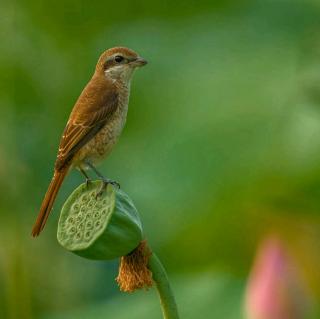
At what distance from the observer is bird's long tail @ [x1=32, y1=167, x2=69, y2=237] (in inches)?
77.7

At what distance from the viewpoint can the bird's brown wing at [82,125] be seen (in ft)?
7.50

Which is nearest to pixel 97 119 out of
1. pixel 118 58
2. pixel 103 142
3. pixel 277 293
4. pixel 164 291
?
pixel 103 142

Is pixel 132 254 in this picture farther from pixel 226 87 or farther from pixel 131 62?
pixel 226 87

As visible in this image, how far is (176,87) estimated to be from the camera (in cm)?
447

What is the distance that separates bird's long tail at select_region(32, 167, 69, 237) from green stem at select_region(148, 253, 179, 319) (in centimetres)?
33

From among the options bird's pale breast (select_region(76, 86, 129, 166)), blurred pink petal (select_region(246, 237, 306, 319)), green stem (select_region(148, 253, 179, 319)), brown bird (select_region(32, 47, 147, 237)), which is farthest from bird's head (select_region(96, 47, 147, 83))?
blurred pink petal (select_region(246, 237, 306, 319))

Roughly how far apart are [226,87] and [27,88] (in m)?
0.76

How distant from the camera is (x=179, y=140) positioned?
3918 millimetres

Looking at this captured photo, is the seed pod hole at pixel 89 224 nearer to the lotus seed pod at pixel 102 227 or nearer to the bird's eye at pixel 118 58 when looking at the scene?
the lotus seed pod at pixel 102 227

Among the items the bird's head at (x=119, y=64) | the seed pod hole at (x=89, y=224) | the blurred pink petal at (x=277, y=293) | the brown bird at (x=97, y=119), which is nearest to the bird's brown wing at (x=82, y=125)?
the brown bird at (x=97, y=119)

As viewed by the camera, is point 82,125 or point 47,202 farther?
point 82,125

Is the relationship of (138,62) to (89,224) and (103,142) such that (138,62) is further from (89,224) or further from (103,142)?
(89,224)

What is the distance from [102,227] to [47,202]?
46cm

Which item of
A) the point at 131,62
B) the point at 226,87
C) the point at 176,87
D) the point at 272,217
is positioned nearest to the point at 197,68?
the point at 176,87
